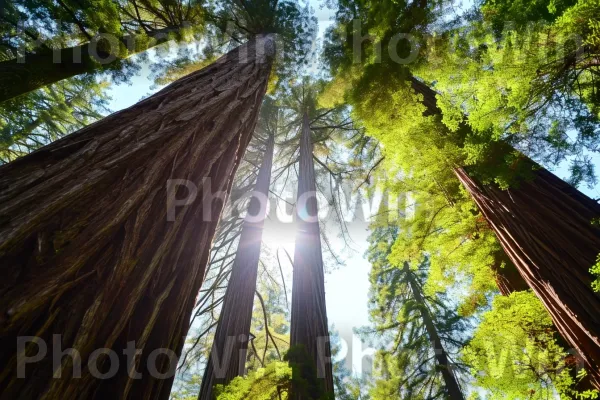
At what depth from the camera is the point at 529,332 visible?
6.13 feet

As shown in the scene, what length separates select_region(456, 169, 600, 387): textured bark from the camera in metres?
1.37

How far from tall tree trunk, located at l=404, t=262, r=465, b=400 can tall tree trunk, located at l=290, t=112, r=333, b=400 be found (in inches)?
184

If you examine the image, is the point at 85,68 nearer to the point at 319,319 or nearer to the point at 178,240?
the point at 178,240

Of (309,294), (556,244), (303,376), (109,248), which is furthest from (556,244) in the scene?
(309,294)

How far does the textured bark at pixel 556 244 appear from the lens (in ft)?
4.51

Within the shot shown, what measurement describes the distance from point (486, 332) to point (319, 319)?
5.42 ft

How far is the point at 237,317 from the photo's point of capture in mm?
4160

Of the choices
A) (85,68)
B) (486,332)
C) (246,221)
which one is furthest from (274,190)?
(486,332)

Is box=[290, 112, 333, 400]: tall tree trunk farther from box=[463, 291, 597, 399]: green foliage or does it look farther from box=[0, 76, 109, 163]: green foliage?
box=[0, 76, 109, 163]: green foliage

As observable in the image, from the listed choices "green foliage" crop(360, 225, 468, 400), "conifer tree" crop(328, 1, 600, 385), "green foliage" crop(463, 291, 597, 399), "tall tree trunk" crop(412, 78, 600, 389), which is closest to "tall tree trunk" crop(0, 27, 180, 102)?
"conifer tree" crop(328, 1, 600, 385)

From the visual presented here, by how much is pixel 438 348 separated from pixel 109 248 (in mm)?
8320

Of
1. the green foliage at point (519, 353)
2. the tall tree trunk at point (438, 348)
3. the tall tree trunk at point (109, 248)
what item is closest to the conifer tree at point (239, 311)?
the tall tree trunk at point (109, 248)

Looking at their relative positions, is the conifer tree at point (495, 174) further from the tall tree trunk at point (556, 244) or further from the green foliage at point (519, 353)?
the green foliage at point (519, 353)

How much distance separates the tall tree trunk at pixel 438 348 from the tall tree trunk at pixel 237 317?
4.85 metres
